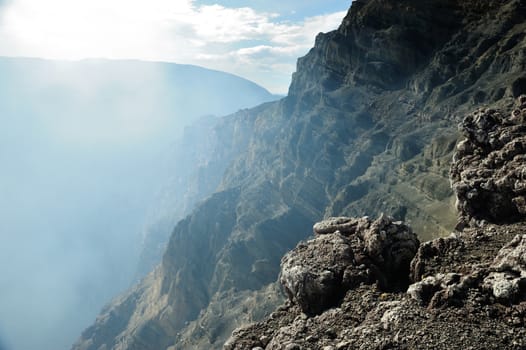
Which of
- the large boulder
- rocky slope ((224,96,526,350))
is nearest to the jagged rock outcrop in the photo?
rocky slope ((224,96,526,350))

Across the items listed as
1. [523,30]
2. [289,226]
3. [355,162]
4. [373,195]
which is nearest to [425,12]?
[523,30]

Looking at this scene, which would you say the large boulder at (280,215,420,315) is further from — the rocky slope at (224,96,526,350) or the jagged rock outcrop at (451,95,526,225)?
the jagged rock outcrop at (451,95,526,225)

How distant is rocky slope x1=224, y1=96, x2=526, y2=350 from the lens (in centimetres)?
1656

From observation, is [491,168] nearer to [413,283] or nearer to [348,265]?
[413,283]

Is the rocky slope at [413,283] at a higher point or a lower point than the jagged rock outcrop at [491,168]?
lower

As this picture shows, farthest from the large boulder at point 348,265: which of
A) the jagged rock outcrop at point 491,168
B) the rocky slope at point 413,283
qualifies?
the jagged rock outcrop at point 491,168

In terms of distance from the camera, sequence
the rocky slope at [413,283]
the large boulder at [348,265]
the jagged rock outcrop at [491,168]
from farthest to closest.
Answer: the jagged rock outcrop at [491,168] → the large boulder at [348,265] → the rocky slope at [413,283]

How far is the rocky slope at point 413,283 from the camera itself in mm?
16562

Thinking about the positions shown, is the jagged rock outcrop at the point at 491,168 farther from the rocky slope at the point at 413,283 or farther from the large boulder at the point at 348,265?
the large boulder at the point at 348,265

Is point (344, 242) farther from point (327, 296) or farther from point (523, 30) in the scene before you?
point (523, 30)

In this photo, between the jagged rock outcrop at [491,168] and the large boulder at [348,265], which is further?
the jagged rock outcrop at [491,168]

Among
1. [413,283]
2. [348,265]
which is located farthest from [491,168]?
[348,265]

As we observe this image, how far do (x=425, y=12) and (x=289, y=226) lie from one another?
127 m

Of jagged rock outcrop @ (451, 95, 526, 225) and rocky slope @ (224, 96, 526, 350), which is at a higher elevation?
jagged rock outcrop @ (451, 95, 526, 225)
